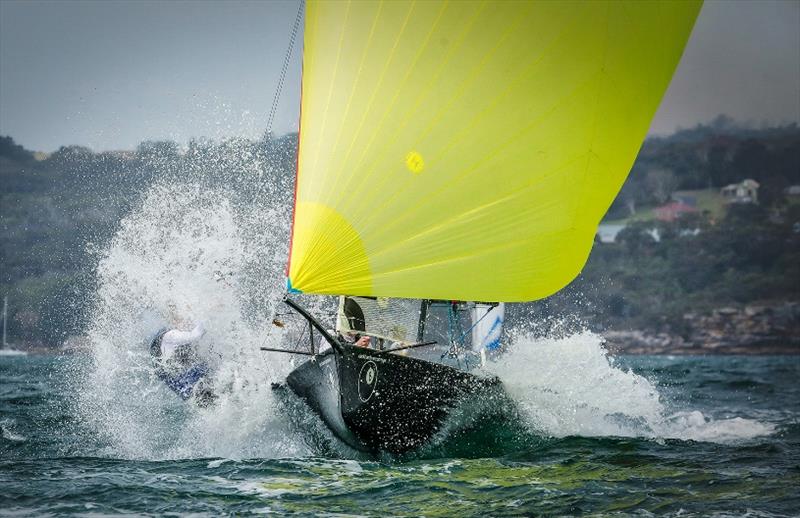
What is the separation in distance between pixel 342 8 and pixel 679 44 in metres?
3.72

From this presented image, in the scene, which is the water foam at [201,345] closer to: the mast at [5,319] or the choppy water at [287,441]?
the choppy water at [287,441]

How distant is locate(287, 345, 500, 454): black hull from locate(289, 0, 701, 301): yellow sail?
0.77 metres

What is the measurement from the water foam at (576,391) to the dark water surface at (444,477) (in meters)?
0.17

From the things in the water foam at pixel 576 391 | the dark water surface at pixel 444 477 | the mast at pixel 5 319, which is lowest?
the dark water surface at pixel 444 477

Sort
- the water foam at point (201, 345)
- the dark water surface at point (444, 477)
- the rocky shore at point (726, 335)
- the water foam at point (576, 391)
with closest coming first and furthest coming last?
the dark water surface at point (444, 477), the water foam at point (201, 345), the water foam at point (576, 391), the rocky shore at point (726, 335)

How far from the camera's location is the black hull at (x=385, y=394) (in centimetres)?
991

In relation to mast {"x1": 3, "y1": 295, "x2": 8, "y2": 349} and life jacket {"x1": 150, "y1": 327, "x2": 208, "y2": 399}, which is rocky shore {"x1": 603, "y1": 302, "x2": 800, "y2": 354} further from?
life jacket {"x1": 150, "y1": 327, "x2": 208, "y2": 399}

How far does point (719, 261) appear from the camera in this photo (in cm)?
12494

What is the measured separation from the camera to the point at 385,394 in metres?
9.92

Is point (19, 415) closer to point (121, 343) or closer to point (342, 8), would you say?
point (121, 343)

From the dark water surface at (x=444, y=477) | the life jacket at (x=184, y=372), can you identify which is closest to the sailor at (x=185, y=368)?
the life jacket at (x=184, y=372)

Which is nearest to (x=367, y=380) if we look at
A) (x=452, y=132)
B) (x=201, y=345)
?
(x=452, y=132)

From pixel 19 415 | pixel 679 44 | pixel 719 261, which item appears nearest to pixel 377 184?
pixel 679 44

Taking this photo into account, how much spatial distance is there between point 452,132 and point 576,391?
15.2 ft
